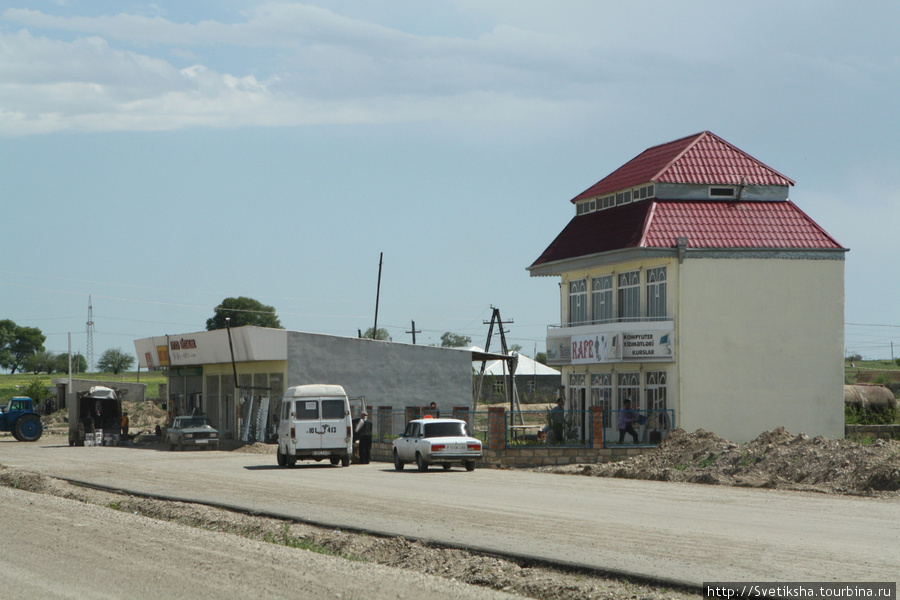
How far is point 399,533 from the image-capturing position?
15898mm

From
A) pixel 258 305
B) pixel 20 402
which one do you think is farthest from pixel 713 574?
pixel 258 305

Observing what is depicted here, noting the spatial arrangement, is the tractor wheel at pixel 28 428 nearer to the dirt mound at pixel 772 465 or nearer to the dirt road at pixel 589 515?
the dirt road at pixel 589 515

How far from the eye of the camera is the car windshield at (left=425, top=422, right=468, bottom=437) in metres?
32.4

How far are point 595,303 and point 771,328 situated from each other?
24.1 feet

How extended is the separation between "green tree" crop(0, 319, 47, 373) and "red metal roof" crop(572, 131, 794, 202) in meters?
145

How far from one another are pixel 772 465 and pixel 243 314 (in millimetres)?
108569

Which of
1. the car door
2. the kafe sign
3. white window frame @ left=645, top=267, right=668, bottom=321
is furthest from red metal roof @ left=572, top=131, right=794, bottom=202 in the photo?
the car door

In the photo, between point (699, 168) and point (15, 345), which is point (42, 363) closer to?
point (15, 345)

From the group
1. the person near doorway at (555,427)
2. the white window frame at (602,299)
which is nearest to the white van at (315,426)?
the person near doorway at (555,427)

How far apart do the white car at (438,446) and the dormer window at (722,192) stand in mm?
14540

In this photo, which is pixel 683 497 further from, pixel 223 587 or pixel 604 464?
pixel 223 587

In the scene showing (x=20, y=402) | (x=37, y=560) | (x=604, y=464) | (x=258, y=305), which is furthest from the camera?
(x=258, y=305)

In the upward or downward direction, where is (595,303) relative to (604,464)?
upward

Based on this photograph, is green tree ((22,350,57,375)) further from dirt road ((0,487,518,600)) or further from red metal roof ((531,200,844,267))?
dirt road ((0,487,518,600))
